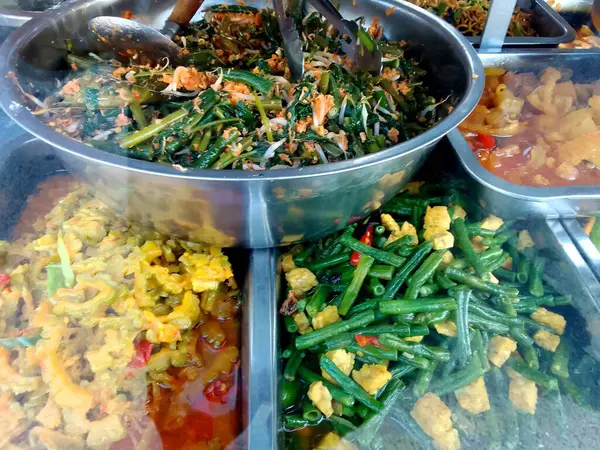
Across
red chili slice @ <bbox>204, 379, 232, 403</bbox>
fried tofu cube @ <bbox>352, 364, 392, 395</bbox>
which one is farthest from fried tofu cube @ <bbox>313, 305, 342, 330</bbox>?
red chili slice @ <bbox>204, 379, 232, 403</bbox>

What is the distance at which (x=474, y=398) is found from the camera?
186cm

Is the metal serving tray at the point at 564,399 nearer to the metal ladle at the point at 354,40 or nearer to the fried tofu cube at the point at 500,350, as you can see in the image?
the fried tofu cube at the point at 500,350

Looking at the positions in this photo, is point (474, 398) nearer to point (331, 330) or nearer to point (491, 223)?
point (331, 330)

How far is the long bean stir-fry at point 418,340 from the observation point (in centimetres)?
179

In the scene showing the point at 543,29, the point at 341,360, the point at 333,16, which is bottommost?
the point at 341,360

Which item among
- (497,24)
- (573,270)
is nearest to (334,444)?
(573,270)

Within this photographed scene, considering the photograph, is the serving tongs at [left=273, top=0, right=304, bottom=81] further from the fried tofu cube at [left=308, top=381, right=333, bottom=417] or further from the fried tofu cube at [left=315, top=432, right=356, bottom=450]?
the fried tofu cube at [left=315, top=432, right=356, bottom=450]

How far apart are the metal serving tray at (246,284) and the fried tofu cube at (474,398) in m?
0.81

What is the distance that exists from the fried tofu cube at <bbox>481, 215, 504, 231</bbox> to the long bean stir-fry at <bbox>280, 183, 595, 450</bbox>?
0.39 feet

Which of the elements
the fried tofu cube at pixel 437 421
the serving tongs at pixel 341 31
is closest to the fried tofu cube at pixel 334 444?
the fried tofu cube at pixel 437 421

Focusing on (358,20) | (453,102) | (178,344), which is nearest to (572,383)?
(453,102)

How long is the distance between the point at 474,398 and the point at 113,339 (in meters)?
1.49

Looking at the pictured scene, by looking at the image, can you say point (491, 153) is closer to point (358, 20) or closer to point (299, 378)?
point (358, 20)

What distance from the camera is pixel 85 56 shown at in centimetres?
226
